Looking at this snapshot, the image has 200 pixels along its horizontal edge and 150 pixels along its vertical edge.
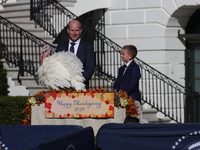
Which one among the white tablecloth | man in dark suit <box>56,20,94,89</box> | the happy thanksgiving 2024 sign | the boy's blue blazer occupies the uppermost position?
man in dark suit <box>56,20,94,89</box>

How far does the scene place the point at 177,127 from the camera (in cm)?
369

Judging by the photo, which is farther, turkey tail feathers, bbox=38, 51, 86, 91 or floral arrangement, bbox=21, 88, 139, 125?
floral arrangement, bbox=21, 88, 139, 125

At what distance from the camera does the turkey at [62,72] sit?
5004 millimetres

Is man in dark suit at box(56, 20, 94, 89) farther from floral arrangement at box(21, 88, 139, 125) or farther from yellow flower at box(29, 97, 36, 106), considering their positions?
yellow flower at box(29, 97, 36, 106)

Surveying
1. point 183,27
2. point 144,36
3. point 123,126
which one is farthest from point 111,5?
point 123,126

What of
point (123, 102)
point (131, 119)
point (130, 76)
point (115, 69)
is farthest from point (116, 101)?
point (115, 69)

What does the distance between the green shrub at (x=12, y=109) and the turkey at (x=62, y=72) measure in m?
3.76

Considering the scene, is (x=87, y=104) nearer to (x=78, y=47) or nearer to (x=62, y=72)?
(x=62, y=72)

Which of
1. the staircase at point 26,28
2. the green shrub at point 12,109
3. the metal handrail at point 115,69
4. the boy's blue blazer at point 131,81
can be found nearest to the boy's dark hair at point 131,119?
the boy's blue blazer at point 131,81

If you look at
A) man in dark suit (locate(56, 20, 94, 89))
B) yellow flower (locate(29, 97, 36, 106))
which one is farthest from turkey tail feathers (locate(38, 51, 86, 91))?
man in dark suit (locate(56, 20, 94, 89))

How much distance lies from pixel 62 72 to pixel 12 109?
160 inches

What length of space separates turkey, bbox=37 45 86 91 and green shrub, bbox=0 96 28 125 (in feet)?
12.3

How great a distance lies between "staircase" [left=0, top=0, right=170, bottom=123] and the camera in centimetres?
1076

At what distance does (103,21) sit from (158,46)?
2.03 metres
